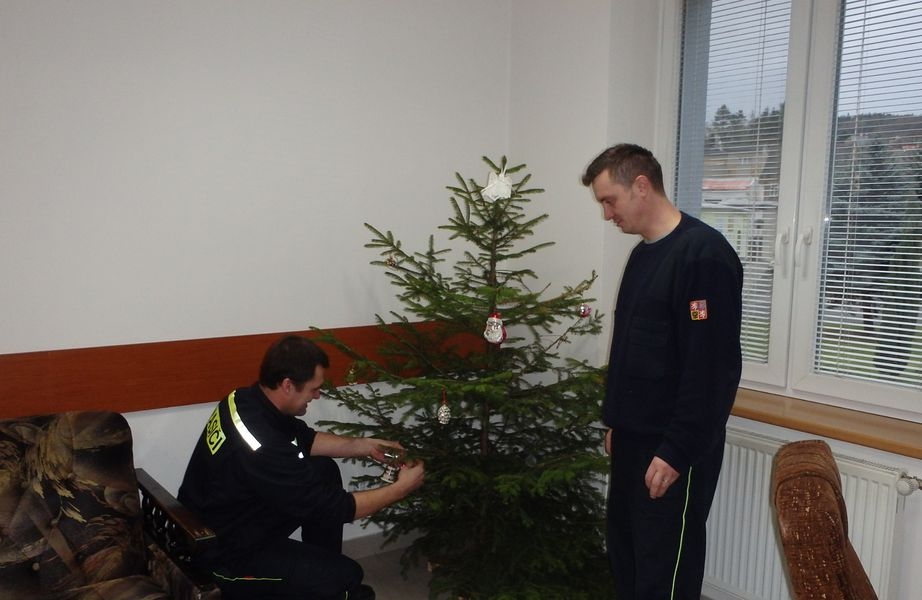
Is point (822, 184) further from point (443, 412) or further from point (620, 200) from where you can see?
point (443, 412)

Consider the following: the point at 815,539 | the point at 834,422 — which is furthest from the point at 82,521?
the point at 834,422

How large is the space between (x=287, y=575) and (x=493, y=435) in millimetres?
1031

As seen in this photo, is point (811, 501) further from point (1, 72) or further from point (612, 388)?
point (1, 72)

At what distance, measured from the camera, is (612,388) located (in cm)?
215

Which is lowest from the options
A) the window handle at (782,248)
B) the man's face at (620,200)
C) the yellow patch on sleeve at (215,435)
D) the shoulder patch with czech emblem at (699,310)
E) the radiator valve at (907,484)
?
the radiator valve at (907,484)

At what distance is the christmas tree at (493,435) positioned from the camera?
259 cm

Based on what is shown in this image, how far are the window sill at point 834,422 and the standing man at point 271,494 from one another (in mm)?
1380

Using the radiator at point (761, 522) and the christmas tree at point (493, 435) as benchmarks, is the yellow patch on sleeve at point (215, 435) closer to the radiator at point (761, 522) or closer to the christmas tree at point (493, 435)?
the christmas tree at point (493, 435)

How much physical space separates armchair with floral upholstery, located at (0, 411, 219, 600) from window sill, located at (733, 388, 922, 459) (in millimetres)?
1977

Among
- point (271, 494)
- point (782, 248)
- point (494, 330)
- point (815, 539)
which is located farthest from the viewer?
point (782, 248)

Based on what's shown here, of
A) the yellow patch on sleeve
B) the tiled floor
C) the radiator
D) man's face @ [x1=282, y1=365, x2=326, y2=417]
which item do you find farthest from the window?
the yellow patch on sleeve

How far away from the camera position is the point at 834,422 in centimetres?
255

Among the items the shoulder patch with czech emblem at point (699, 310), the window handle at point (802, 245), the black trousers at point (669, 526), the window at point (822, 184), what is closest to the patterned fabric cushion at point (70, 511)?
the black trousers at point (669, 526)

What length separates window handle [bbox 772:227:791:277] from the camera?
2822 mm
